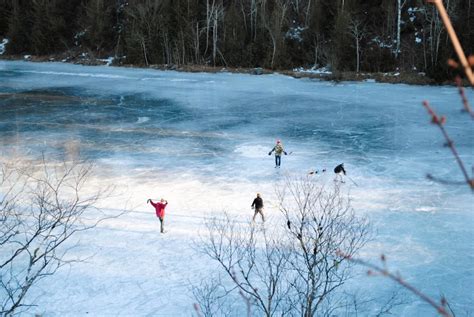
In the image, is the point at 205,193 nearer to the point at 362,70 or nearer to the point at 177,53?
the point at 362,70

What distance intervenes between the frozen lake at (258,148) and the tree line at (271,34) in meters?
7.38

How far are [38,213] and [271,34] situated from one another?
111 ft

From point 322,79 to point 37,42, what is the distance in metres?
34.7

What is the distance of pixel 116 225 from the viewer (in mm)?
13000

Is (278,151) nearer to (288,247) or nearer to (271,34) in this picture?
(288,247)

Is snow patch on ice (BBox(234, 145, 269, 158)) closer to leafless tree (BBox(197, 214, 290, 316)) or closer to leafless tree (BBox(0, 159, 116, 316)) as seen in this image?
leafless tree (BBox(0, 159, 116, 316))

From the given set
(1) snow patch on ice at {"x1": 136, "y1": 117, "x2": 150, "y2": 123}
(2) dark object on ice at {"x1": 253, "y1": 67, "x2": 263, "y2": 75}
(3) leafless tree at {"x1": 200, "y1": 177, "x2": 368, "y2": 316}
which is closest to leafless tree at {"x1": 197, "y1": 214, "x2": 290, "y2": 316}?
(3) leafless tree at {"x1": 200, "y1": 177, "x2": 368, "y2": 316}

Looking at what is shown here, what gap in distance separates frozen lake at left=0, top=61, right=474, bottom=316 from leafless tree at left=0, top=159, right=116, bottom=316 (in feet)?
2.50

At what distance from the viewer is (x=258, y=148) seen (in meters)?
20.1

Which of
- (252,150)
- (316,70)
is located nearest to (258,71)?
(316,70)

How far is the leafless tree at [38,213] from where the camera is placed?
10.4 m

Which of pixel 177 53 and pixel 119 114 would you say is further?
pixel 177 53

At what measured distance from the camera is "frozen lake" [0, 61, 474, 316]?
11.0 m

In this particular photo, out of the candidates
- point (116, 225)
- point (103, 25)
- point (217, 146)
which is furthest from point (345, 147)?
point (103, 25)
